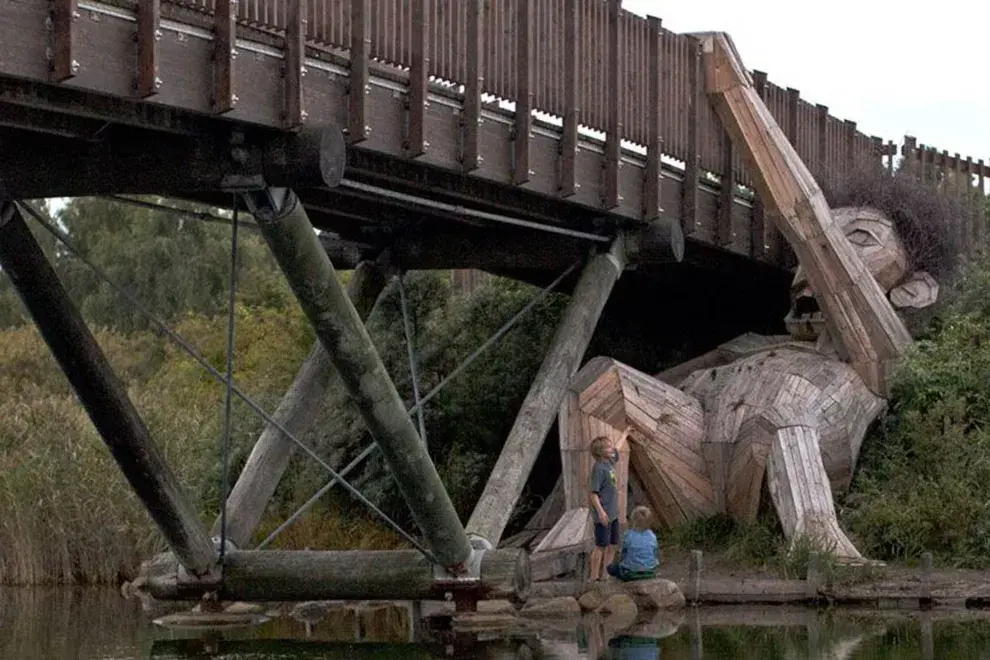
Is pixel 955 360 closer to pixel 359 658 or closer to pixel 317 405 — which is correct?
pixel 317 405

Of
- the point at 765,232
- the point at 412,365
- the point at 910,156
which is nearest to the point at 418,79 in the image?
the point at 412,365

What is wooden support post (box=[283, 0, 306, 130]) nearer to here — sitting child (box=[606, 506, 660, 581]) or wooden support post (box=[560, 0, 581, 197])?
wooden support post (box=[560, 0, 581, 197])

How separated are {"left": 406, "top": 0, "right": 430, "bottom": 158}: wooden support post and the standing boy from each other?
3922 mm

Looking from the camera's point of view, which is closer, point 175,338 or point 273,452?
point 175,338

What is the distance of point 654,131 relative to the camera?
72.5 feet

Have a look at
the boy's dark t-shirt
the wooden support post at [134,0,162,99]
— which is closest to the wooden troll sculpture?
the boy's dark t-shirt

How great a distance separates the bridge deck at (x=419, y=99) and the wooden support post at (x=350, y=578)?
3.05 meters

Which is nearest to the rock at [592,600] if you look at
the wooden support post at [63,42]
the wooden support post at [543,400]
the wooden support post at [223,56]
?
the wooden support post at [543,400]

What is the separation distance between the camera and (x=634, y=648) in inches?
647

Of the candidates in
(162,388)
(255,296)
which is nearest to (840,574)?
(162,388)

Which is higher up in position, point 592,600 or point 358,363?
point 358,363

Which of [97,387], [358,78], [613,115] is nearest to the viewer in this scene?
[358,78]

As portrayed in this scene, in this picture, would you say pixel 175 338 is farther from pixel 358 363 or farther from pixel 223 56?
pixel 223 56

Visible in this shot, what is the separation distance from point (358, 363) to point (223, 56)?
8.71ft
